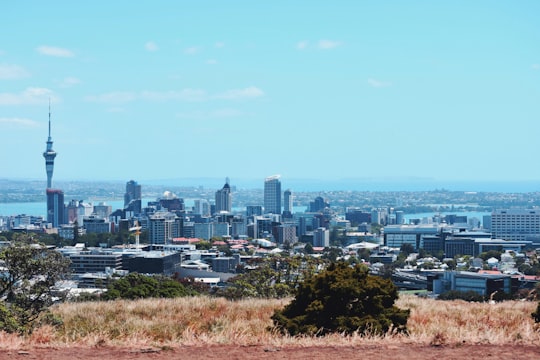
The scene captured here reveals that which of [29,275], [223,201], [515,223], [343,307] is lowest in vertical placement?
[515,223]

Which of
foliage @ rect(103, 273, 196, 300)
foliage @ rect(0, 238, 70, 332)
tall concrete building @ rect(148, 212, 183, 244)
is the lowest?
tall concrete building @ rect(148, 212, 183, 244)

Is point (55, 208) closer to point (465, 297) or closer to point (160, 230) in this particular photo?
point (160, 230)

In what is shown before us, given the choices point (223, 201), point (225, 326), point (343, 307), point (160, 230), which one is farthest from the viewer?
point (223, 201)

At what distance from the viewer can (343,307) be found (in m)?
6.85

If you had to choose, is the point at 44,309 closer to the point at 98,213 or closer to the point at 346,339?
the point at 346,339

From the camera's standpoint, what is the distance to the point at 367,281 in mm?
6953

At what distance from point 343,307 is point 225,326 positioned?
3.12 ft

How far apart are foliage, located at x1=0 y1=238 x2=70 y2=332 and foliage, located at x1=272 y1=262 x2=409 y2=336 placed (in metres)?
→ 2.12

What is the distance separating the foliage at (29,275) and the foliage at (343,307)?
212cm

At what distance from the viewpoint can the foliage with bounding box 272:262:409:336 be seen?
6.58 m

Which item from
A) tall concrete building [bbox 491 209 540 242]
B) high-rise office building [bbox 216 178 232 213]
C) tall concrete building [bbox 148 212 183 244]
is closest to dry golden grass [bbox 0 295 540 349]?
tall concrete building [bbox 148 212 183 244]

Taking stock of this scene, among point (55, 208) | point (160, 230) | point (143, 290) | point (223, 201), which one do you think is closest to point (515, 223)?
point (160, 230)

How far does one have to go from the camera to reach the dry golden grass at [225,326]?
19.0ft

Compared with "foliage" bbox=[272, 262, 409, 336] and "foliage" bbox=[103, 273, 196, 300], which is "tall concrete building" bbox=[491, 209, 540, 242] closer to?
"foliage" bbox=[103, 273, 196, 300]
